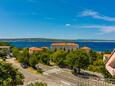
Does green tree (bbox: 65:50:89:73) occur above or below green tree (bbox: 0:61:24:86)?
below

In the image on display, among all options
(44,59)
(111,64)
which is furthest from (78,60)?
(111,64)

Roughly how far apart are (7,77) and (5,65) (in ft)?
5.10

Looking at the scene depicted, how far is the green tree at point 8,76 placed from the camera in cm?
2694

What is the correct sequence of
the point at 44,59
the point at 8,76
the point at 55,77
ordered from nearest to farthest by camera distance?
the point at 8,76 → the point at 55,77 → the point at 44,59

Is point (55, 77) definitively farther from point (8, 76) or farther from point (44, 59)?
point (8, 76)

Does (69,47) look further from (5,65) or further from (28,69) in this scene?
(5,65)

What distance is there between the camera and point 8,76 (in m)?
28.2

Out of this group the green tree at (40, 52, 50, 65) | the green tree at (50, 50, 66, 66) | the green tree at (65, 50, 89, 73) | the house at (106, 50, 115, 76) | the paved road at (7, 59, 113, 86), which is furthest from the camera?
the green tree at (40, 52, 50, 65)

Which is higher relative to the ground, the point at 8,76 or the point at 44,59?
the point at 8,76

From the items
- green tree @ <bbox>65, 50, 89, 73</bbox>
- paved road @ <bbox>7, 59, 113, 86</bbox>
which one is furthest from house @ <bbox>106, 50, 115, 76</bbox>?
green tree @ <bbox>65, 50, 89, 73</bbox>

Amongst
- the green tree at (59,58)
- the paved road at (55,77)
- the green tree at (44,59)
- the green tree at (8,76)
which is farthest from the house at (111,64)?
the green tree at (44,59)

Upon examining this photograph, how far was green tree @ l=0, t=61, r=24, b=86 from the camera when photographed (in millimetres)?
26938

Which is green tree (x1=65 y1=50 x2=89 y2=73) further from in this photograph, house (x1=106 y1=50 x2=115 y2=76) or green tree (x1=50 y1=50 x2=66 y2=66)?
house (x1=106 y1=50 x2=115 y2=76)

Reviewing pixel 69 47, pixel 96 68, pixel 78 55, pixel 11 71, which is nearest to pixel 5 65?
pixel 11 71
